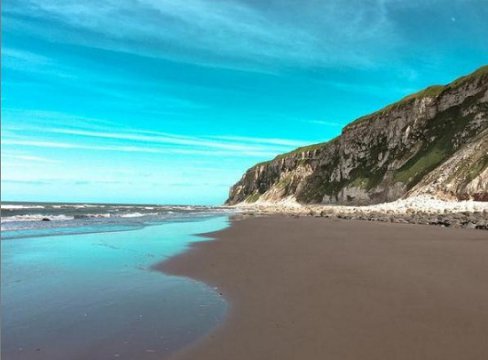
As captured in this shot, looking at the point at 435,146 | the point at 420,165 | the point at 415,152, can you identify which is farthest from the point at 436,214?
the point at 415,152

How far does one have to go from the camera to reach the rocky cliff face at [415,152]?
37094mm

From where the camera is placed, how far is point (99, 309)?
6.13 metres

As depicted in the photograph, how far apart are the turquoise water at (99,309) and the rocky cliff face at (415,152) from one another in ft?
98.2

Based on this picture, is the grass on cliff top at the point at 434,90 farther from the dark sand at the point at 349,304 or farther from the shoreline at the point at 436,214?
the dark sand at the point at 349,304

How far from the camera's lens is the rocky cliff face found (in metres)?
37.1

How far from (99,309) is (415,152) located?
5404 cm

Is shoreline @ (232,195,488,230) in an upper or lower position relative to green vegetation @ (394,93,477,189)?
lower

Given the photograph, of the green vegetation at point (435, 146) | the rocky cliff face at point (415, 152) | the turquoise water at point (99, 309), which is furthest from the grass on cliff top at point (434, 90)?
the turquoise water at point (99, 309)

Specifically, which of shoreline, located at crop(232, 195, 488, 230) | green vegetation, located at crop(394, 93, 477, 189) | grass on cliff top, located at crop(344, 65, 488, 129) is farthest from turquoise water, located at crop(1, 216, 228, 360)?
grass on cliff top, located at crop(344, 65, 488, 129)

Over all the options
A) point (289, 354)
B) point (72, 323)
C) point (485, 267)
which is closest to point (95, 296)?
point (72, 323)

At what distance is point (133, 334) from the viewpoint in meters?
4.99

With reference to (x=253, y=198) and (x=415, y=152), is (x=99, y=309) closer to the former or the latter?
(x=415, y=152)

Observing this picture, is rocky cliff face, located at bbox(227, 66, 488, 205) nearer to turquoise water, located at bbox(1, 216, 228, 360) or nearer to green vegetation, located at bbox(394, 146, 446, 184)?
green vegetation, located at bbox(394, 146, 446, 184)

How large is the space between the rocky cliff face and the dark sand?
2572cm
